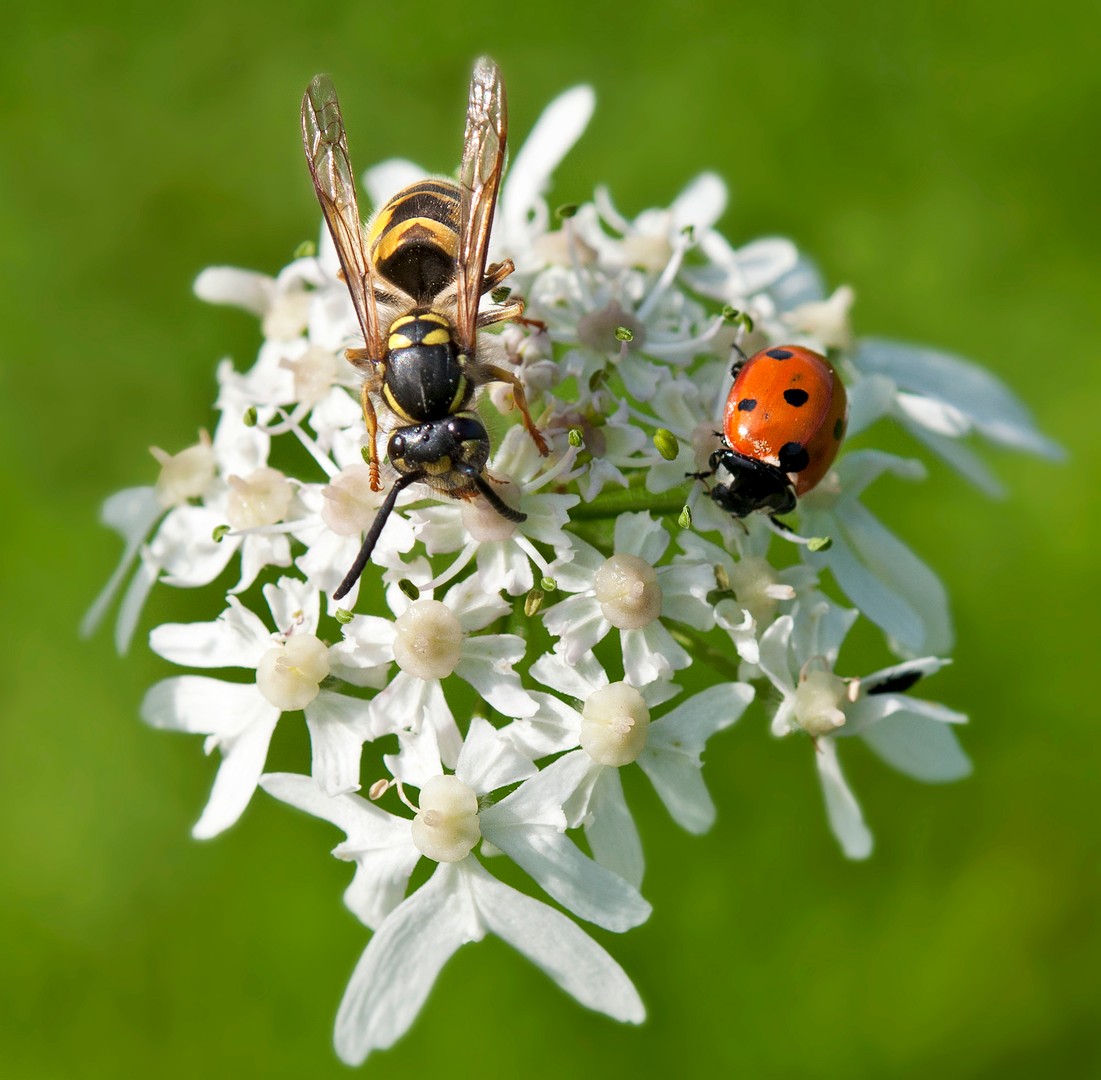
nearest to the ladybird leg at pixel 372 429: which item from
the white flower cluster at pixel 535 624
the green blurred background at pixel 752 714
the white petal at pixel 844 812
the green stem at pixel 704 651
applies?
the white flower cluster at pixel 535 624

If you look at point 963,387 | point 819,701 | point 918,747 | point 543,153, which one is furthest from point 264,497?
point 963,387

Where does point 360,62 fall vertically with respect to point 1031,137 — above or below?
below

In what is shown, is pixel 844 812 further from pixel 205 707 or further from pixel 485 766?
pixel 205 707

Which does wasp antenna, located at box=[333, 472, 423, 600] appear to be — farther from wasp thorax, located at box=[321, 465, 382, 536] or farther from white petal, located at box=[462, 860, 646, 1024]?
white petal, located at box=[462, 860, 646, 1024]

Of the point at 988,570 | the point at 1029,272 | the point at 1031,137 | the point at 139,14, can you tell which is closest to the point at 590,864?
the point at 988,570

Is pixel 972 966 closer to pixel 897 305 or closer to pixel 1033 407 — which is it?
pixel 1033 407

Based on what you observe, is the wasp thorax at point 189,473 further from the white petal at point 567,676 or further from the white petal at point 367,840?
the white petal at point 567,676

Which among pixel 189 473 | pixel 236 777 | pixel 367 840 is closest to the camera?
pixel 367 840
